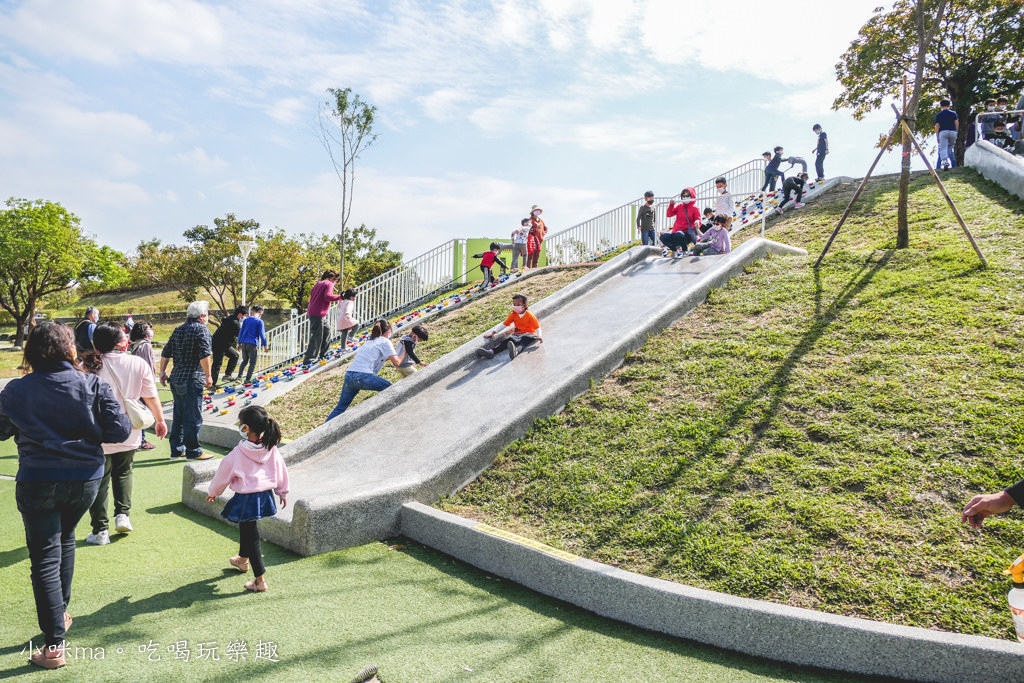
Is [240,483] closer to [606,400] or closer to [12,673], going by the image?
[12,673]

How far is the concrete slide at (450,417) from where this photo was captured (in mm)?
5258

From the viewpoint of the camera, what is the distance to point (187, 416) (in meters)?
7.90

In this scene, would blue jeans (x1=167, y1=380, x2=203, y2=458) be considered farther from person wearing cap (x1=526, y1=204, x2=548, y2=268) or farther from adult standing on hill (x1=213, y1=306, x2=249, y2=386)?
person wearing cap (x1=526, y1=204, x2=548, y2=268)

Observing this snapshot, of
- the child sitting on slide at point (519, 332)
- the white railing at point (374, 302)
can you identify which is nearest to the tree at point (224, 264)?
the white railing at point (374, 302)

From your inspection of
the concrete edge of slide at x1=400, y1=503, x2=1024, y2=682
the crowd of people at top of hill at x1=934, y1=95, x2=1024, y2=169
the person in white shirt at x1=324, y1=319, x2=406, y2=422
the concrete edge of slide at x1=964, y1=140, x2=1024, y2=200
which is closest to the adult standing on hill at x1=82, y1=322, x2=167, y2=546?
the person in white shirt at x1=324, y1=319, x2=406, y2=422

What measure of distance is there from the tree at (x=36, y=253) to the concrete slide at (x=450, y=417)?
1382 inches

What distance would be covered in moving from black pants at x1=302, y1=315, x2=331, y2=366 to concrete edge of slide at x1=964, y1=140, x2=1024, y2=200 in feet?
45.8

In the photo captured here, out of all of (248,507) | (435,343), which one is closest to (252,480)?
(248,507)

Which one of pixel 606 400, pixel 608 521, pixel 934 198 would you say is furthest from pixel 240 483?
pixel 934 198

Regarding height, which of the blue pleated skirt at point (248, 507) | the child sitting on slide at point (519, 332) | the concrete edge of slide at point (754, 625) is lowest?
the concrete edge of slide at point (754, 625)

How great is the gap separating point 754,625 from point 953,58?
3005 cm

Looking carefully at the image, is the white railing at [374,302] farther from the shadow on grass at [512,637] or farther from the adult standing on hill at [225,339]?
the shadow on grass at [512,637]

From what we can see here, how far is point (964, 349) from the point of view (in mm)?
6676

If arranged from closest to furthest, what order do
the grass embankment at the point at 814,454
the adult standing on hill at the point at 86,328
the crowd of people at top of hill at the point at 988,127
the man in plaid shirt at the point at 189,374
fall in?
the grass embankment at the point at 814,454, the man in plaid shirt at the point at 189,374, the adult standing on hill at the point at 86,328, the crowd of people at top of hill at the point at 988,127
